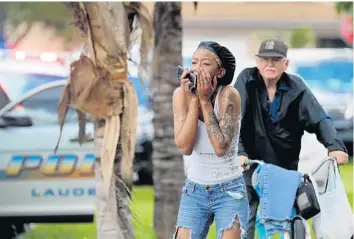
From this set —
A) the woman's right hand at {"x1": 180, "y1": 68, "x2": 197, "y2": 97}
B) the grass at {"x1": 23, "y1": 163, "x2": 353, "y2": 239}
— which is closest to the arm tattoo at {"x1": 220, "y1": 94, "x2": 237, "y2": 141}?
the woman's right hand at {"x1": 180, "y1": 68, "x2": 197, "y2": 97}

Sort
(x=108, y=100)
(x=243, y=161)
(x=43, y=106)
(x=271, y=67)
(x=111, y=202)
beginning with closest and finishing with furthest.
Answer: (x=243, y=161) → (x=271, y=67) → (x=108, y=100) → (x=111, y=202) → (x=43, y=106)

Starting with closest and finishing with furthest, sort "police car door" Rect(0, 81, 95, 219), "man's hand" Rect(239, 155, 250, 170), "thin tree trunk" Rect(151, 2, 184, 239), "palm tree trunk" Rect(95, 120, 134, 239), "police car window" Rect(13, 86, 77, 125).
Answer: "man's hand" Rect(239, 155, 250, 170), "palm tree trunk" Rect(95, 120, 134, 239), "thin tree trunk" Rect(151, 2, 184, 239), "police car door" Rect(0, 81, 95, 219), "police car window" Rect(13, 86, 77, 125)

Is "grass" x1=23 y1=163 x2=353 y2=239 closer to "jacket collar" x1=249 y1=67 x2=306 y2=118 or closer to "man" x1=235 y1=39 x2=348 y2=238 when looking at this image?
A: "man" x1=235 y1=39 x2=348 y2=238

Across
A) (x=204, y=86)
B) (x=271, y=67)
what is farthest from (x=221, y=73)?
(x=271, y=67)

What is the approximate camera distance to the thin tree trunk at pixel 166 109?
638 cm

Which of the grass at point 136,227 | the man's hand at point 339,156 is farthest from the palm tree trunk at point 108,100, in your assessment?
the man's hand at point 339,156

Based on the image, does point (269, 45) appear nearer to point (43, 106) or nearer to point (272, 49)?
point (272, 49)

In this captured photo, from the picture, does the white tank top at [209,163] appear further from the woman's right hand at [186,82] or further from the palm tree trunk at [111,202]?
the palm tree trunk at [111,202]

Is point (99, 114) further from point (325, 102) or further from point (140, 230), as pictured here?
point (325, 102)

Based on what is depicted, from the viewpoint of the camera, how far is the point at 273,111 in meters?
5.45

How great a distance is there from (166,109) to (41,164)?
140 cm

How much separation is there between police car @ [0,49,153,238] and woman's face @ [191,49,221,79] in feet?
8.97

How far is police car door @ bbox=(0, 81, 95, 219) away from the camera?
7.29m

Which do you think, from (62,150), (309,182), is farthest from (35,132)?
(309,182)
